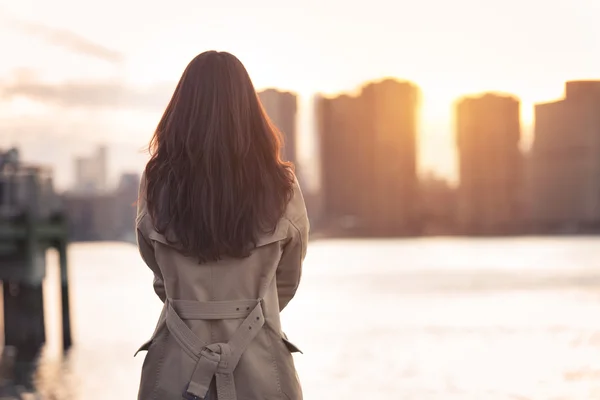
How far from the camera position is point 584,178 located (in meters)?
126

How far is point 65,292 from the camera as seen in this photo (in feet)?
85.1

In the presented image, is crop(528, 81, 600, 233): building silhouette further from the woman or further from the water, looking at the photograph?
the woman

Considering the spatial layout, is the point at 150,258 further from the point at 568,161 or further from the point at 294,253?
the point at 568,161

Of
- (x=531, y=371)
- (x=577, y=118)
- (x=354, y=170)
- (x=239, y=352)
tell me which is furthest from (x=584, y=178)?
(x=239, y=352)

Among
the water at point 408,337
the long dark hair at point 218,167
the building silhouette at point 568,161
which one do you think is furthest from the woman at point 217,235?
the building silhouette at point 568,161

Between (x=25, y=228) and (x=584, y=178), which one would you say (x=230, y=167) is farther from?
(x=584, y=178)

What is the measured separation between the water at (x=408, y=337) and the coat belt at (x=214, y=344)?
811 inches

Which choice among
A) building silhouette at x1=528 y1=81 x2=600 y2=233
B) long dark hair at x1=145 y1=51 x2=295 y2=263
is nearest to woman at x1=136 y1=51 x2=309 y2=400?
long dark hair at x1=145 y1=51 x2=295 y2=263

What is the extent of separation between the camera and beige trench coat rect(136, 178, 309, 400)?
105 inches

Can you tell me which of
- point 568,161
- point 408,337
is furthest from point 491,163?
point 408,337

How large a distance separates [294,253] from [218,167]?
13.0 inches

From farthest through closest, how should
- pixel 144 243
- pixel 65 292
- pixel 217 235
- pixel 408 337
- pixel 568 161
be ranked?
1. pixel 568 161
2. pixel 408 337
3. pixel 65 292
4. pixel 144 243
5. pixel 217 235

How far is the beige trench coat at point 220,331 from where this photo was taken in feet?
8.77

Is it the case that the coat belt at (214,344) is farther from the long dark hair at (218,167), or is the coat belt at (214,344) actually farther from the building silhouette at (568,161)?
the building silhouette at (568,161)
